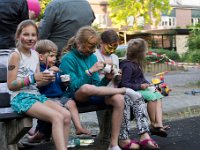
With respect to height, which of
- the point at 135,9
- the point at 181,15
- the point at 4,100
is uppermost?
the point at 181,15

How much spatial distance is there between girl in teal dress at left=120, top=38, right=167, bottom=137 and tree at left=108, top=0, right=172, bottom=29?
3425cm

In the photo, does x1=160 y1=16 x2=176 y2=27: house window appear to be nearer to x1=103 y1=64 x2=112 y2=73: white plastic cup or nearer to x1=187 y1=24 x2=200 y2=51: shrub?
x1=187 y1=24 x2=200 y2=51: shrub

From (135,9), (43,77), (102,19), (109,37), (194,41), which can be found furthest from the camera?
(102,19)

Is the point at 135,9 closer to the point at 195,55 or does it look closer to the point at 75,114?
the point at 195,55

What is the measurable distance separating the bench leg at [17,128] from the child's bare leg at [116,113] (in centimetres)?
92

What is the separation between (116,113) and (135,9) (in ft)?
116

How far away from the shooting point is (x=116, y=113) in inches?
185

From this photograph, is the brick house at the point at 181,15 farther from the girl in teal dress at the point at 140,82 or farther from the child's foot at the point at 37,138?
the child's foot at the point at 37,138

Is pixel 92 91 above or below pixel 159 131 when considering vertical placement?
above

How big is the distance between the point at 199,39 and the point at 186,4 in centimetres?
5349

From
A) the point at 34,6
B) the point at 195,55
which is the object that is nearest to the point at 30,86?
the point at 34,6

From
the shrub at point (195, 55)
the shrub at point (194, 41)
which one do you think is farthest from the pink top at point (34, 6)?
the shrub at point (194, 41)

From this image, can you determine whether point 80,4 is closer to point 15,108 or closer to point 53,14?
point 53,14

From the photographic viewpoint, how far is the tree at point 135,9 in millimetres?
39469
